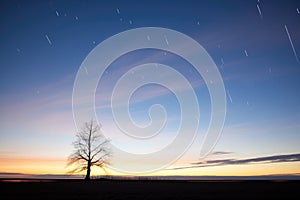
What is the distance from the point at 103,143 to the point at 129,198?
27.9 m

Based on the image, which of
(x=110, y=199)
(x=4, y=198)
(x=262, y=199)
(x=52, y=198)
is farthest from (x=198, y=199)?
(x=4, y=198)

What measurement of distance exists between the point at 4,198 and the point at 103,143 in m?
28.6

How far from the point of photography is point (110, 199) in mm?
13695

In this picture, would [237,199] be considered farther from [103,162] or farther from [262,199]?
[103,162]

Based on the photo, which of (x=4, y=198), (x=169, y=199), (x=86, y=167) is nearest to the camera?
(x=4, y=198)

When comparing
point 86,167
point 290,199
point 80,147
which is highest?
point 80,147

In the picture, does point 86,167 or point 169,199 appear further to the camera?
point 86,167

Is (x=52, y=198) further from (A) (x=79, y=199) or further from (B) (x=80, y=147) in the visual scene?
(B) (x=80, y=147)

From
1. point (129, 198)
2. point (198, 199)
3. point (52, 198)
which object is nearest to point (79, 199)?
point (52, 198)

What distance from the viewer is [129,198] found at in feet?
46.6

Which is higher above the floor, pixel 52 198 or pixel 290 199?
pixel 52 198

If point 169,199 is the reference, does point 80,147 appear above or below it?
above

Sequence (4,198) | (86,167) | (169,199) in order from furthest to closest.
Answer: (86,167), (169,199), (4,198)

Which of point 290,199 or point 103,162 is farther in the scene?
point 103,162
